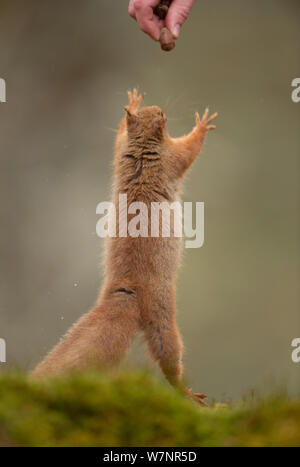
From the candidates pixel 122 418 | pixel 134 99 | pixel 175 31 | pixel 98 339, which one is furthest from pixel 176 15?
pixel 122 418

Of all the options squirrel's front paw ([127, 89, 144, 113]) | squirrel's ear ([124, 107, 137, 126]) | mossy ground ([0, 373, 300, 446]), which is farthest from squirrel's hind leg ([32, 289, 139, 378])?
squirrel's front paw ([127, 89, 144, 113])

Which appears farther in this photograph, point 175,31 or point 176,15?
point 176,15

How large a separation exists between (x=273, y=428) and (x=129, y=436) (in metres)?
0.54

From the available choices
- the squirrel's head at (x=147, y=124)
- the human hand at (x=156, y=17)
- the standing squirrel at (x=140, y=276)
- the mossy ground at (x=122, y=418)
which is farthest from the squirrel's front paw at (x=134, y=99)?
the mossy ground at (x=122, y=418)

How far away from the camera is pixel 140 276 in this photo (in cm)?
463

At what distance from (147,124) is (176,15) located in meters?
0.99

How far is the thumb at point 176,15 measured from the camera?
16.5 feet

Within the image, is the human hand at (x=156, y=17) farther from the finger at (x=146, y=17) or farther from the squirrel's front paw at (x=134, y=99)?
the squirrel's front paw at (x=134, y=99)

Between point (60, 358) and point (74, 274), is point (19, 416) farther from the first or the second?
point (74, 274)

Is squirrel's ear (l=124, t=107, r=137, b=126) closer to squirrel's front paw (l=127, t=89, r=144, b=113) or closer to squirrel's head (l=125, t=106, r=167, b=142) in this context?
squirrel's head (l=125, t=106, r=167, b=142)

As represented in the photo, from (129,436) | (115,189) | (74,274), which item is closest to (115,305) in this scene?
(115,189)

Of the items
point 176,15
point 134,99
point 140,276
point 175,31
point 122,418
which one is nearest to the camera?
point 122,418

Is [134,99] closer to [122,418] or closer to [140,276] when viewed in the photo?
[140,276]

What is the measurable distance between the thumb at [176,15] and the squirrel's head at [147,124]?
81cm
